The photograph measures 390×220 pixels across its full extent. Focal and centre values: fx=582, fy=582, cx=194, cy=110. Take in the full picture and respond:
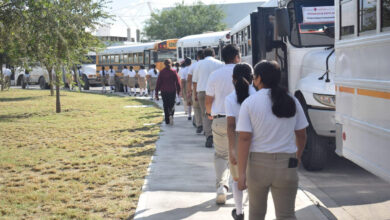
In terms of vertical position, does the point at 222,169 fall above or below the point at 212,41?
below

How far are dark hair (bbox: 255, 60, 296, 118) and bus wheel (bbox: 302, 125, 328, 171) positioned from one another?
13.9 ft

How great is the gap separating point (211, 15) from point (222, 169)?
2474 inches

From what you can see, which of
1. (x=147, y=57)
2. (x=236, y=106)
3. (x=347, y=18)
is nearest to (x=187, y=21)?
(x=147, y=57)

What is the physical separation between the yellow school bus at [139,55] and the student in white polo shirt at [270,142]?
93.5 ft

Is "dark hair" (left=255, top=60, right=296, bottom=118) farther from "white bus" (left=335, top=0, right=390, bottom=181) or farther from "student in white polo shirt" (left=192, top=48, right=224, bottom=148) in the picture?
"student in white polo shirt" (left=192, top=48, right=224, bottom=148)

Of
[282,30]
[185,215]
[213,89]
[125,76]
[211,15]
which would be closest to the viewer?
[185,215]

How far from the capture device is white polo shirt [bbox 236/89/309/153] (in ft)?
13.3

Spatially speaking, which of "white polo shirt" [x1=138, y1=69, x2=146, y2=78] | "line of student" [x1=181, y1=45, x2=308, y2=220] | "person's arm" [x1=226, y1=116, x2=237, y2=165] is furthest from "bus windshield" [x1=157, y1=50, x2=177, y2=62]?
"line of student" [x1=181, y1=45, x2=308, y2=220]

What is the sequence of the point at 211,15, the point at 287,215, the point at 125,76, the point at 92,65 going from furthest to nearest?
the point at 211,15, the point at 92,65, the point at 125,76, the point at 287,215

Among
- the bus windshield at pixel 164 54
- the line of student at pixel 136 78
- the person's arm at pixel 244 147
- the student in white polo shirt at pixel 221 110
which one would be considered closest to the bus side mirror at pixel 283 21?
the student in white polo shirt at pixel 221 110

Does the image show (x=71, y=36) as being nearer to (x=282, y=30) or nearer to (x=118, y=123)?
(x=118, y=123)

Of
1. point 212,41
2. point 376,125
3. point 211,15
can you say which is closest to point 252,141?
point 376,125

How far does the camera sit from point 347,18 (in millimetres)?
5922

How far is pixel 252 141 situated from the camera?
4145mm
